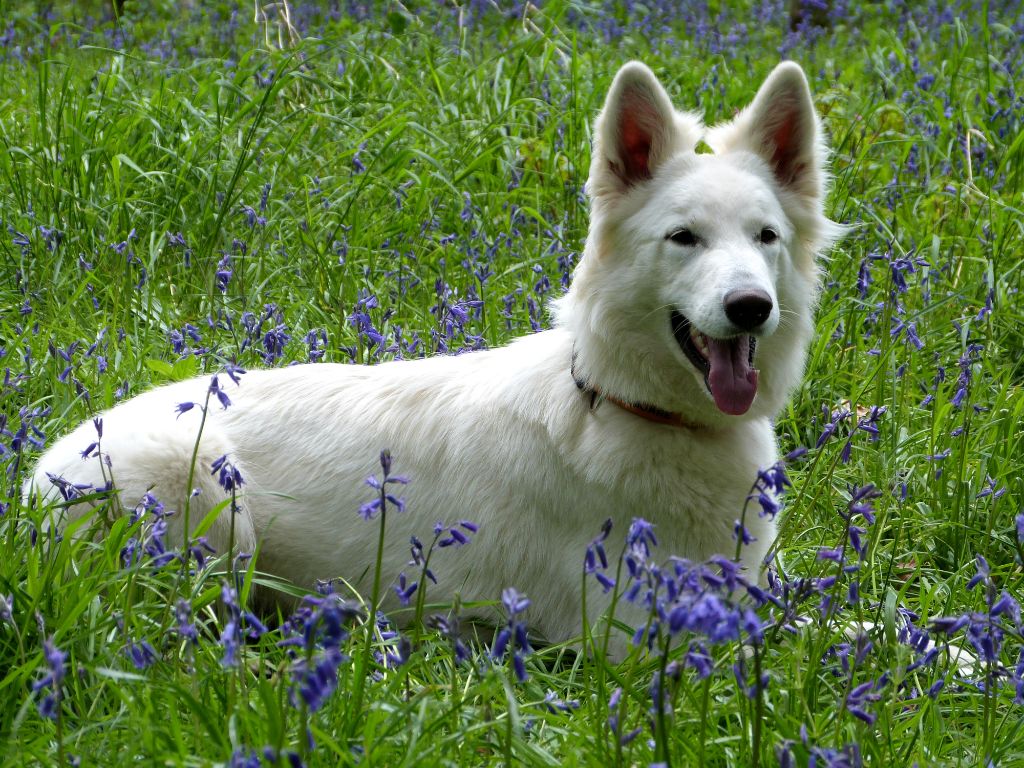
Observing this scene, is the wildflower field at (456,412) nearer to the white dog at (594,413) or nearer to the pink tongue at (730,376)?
the white dog at (594,413)

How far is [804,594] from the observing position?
2129mm

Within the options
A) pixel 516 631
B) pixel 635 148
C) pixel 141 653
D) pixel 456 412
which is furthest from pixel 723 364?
pixel 141 653

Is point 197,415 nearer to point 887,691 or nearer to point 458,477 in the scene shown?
point 458,477

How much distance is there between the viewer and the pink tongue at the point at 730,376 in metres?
3.06

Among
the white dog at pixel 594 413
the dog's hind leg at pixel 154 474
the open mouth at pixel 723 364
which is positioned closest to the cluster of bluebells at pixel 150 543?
the white dog at pixel 594 413

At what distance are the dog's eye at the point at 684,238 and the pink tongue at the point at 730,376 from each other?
0.91 ft

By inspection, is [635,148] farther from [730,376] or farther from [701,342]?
[730,376]

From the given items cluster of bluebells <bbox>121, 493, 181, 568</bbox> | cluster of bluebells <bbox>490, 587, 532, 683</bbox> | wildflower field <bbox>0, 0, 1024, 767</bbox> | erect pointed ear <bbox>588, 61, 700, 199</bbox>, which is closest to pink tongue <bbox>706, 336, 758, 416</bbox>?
wildflower field <bbox>0, 0, 1024, 767</bbox>

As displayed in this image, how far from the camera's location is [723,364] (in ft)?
10.1

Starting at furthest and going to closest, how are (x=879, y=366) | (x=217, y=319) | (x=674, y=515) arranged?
1. (x=217, y=319)
2. (x=879, y=366)
3. (x=674, y=515)

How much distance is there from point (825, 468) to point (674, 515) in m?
1.20

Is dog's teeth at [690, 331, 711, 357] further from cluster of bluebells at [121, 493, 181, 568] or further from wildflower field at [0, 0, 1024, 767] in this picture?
cluster of bluebells at [121, 493, 181, 568]

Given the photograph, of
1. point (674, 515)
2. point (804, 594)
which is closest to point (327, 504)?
point (674, 515)

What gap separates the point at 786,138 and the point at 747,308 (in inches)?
31.2
